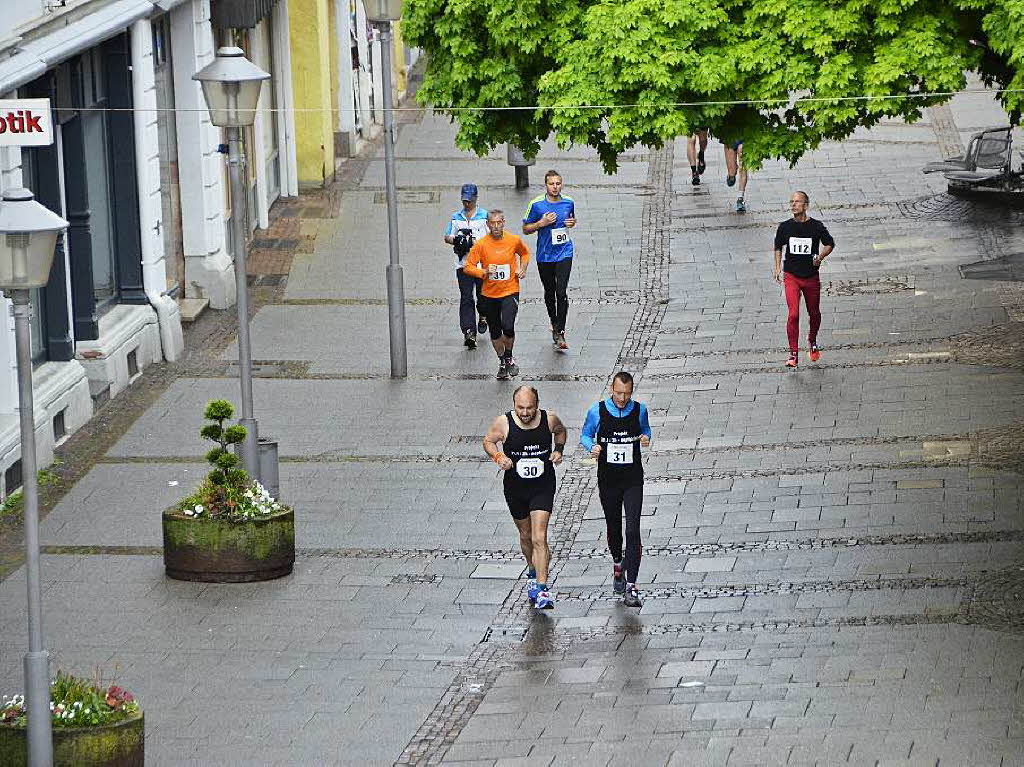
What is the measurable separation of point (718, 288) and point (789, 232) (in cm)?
441

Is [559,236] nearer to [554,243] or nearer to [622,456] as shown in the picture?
[554,243]

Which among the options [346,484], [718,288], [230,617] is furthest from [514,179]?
[230,617]

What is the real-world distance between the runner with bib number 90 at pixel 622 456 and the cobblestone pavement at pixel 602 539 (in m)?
0.46

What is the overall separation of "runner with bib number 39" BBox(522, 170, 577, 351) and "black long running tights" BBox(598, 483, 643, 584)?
22.5ft

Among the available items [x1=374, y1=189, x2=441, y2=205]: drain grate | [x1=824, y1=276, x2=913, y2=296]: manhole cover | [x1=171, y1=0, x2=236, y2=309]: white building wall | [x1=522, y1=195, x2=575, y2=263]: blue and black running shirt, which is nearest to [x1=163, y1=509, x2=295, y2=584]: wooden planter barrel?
[x1=522, y1=195, x2=575, y2=263]: blue and black running shirt

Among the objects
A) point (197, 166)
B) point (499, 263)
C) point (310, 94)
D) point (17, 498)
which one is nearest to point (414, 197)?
→ point (310, 94)

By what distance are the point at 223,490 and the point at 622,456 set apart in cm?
287

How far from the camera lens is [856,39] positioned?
14.4m

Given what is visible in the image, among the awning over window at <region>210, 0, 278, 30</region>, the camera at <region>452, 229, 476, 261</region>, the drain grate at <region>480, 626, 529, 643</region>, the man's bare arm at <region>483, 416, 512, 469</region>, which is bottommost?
the drain grate at <region>480, 626, 529, 643</region>

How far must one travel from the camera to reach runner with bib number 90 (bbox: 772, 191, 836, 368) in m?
18.7

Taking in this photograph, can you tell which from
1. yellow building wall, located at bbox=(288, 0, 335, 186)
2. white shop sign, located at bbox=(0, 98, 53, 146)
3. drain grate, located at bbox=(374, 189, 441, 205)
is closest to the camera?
white shop sign, located at bbox=(0, 98, 53, 146)

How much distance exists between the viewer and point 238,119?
49.0 feet

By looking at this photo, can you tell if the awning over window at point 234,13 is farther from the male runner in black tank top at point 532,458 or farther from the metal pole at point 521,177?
the male runner in black tank top at point 532,458

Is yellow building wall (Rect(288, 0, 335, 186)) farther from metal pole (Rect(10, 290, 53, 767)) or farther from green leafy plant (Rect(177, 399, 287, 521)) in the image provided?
metal pole (Rect(10, 290, 53, 767))
